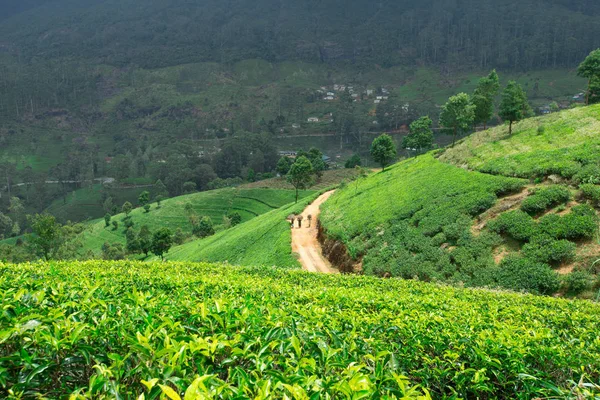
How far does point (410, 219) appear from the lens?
89.7 ft

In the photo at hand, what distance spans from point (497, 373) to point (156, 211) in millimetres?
82520

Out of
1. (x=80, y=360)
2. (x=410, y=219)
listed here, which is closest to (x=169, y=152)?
(x=410, y=219)

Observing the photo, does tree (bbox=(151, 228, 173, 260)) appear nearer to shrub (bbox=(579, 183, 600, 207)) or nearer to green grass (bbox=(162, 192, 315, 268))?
green grass (bbox=(162, 192, 315, 268))

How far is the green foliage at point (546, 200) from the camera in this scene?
21250 mm

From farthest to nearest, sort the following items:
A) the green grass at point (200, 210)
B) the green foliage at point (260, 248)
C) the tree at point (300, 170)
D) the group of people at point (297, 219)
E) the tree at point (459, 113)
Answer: the green grass at point (200, 210)
the tree at point (300, 170)
the tree at point (459, 113)
the group of people at point (297, 219)
the green foliage at point (260, 248)

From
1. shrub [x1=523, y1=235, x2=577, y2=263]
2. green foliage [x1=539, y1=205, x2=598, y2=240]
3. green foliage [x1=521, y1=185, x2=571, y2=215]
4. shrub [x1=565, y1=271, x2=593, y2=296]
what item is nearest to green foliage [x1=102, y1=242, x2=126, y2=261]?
green foliage [x1=521, y1=185, x2=571, y2=215]

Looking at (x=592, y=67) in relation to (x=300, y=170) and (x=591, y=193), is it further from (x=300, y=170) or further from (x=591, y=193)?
(x=300, y=170)

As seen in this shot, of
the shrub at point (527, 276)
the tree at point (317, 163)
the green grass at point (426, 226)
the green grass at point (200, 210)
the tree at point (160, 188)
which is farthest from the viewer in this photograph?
the tree at point (160, 188)

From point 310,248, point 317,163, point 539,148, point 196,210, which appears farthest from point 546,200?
point 317,163

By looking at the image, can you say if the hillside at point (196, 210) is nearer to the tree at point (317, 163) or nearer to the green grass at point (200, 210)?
the green grass at point (200, 210)

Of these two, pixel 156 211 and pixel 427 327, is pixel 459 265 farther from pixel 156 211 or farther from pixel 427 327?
pixel 156 211

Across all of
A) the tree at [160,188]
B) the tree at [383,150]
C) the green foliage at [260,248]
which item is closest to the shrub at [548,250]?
the green foliage at [260,248]

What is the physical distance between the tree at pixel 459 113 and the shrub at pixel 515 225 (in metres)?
25.8

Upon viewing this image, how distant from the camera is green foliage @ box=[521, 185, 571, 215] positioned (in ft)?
69.7
